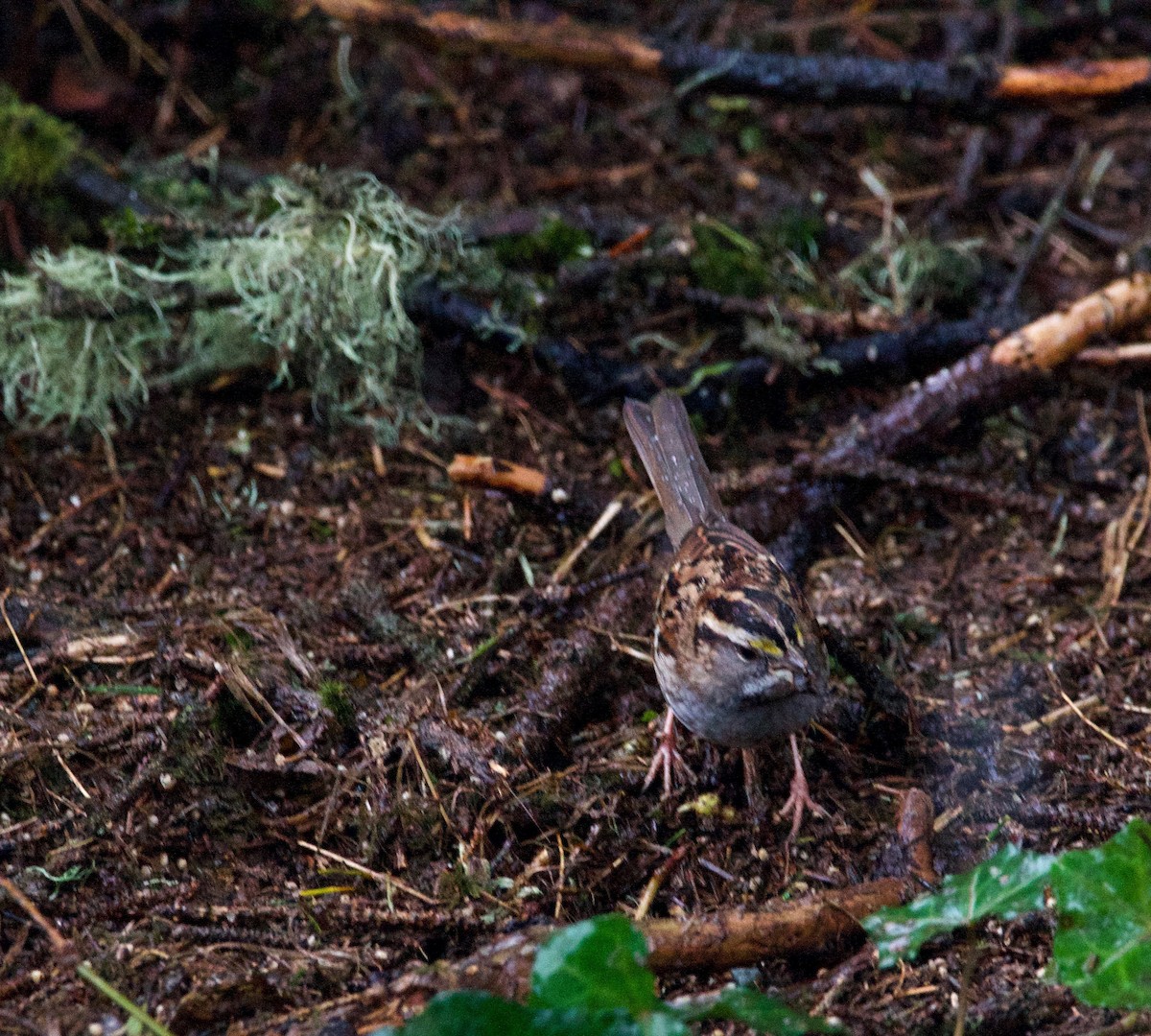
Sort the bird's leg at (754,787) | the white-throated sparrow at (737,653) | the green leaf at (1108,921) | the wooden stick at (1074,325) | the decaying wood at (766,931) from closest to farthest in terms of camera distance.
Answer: the green leaf at (1108,921) → the decaying wood at (766,931) → the white-throated sparrow at (737,653) → the bird's leg at (754,787) → the wooden stick at (1074,325)

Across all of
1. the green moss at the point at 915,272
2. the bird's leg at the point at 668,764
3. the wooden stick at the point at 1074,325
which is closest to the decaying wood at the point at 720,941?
the bird's leg at the point at 668,764

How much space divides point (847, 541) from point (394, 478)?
185cm

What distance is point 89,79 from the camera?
6.20 m

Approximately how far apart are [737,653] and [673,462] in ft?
3.36

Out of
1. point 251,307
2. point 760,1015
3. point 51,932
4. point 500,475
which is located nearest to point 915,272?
point 500,475

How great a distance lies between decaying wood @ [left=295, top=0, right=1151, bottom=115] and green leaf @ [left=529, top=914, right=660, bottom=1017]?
441 centimetres

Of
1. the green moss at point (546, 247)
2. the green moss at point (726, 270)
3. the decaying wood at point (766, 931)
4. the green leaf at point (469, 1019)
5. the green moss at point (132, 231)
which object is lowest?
the decaying wood at point (766, 931)

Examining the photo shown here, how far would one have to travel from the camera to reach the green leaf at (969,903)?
2.50m

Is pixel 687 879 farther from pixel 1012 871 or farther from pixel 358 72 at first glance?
pixel 358 72

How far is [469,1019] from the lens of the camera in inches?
87.7

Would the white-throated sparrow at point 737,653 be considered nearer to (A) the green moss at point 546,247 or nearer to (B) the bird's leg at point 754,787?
(B) the bird's leg at point 754,787

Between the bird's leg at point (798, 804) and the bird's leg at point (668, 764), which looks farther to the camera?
the bird's leg at point (668, 764)

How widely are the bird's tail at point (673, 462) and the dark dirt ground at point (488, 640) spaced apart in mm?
286

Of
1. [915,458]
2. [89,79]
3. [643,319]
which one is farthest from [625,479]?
[89,79]
